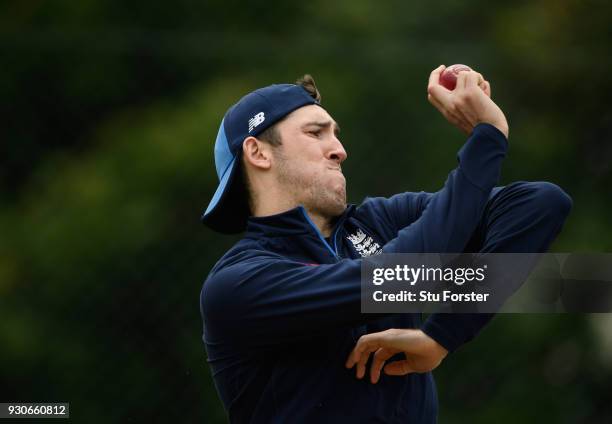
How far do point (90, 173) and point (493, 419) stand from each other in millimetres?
1883

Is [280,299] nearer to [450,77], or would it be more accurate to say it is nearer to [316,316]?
[316,316]

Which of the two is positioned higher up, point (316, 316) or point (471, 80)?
point (471, 80)

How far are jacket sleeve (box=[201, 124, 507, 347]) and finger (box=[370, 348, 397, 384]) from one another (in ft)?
0.28

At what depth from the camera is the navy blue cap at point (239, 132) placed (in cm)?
258

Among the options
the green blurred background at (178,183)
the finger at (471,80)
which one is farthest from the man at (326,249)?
A: the green blurred background at (178,183)

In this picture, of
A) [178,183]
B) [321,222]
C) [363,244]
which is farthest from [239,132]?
[178,183]

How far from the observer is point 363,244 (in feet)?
8.23

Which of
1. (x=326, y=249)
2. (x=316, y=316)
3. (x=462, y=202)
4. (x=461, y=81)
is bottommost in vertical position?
(x=316, y=316)

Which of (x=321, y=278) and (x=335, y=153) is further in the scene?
(x=335, y=153)

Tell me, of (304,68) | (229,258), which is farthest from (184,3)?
(229,258)

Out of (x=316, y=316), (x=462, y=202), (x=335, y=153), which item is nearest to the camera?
(x=462, y=202)

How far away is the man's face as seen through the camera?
8.09ft

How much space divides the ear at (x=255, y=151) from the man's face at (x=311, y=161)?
1.2 inches

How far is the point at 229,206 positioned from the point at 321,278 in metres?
0.51
